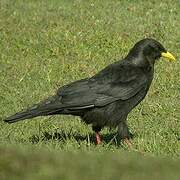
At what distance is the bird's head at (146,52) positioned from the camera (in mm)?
7445

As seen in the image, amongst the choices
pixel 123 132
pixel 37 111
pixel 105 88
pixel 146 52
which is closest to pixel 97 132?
pixel 123 132

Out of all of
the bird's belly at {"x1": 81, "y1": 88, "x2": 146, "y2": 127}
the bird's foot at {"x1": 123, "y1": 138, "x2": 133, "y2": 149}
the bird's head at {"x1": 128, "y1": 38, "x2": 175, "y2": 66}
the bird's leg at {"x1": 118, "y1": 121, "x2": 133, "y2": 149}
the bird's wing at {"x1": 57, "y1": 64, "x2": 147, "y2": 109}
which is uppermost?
the bird's head at {"x1": 128, "y1": 38, "x2": 175, "y2": 66}

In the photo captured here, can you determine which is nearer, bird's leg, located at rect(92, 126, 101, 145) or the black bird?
the black bird

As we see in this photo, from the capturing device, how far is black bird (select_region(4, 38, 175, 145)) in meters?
6.94

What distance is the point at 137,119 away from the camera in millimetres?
8641

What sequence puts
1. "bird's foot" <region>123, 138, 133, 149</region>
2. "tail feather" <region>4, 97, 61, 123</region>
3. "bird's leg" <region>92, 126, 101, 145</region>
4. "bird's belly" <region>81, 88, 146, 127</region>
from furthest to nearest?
"bird's leg" <region>92, 126, 101, 145</region>
"bird's belly" <region>81, 88, 146, 127</region>
"bird's foot" <region>123, 138, 133, 149</region>
"tail feather" <region>4, 97, 61, 123</region>

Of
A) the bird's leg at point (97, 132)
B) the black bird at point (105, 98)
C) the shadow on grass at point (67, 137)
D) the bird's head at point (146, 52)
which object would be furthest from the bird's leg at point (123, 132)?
the bird's head at point (146, 52)

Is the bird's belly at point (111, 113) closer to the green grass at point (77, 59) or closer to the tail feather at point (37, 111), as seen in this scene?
the green grass at point (77, 59)

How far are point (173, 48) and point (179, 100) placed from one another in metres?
4.15

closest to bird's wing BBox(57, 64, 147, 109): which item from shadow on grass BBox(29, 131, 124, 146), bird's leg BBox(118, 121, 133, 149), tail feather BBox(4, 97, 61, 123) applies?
tail feather BBox(4, 97, 61, 123)

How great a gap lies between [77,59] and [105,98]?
243 inches

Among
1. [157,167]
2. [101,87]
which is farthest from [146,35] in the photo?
[157,167]

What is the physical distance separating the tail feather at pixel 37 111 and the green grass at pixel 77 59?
0.31m

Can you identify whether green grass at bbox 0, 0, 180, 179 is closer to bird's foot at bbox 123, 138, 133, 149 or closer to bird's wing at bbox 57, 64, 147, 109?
bird's foot at bbox 123, 138, 133, 149
